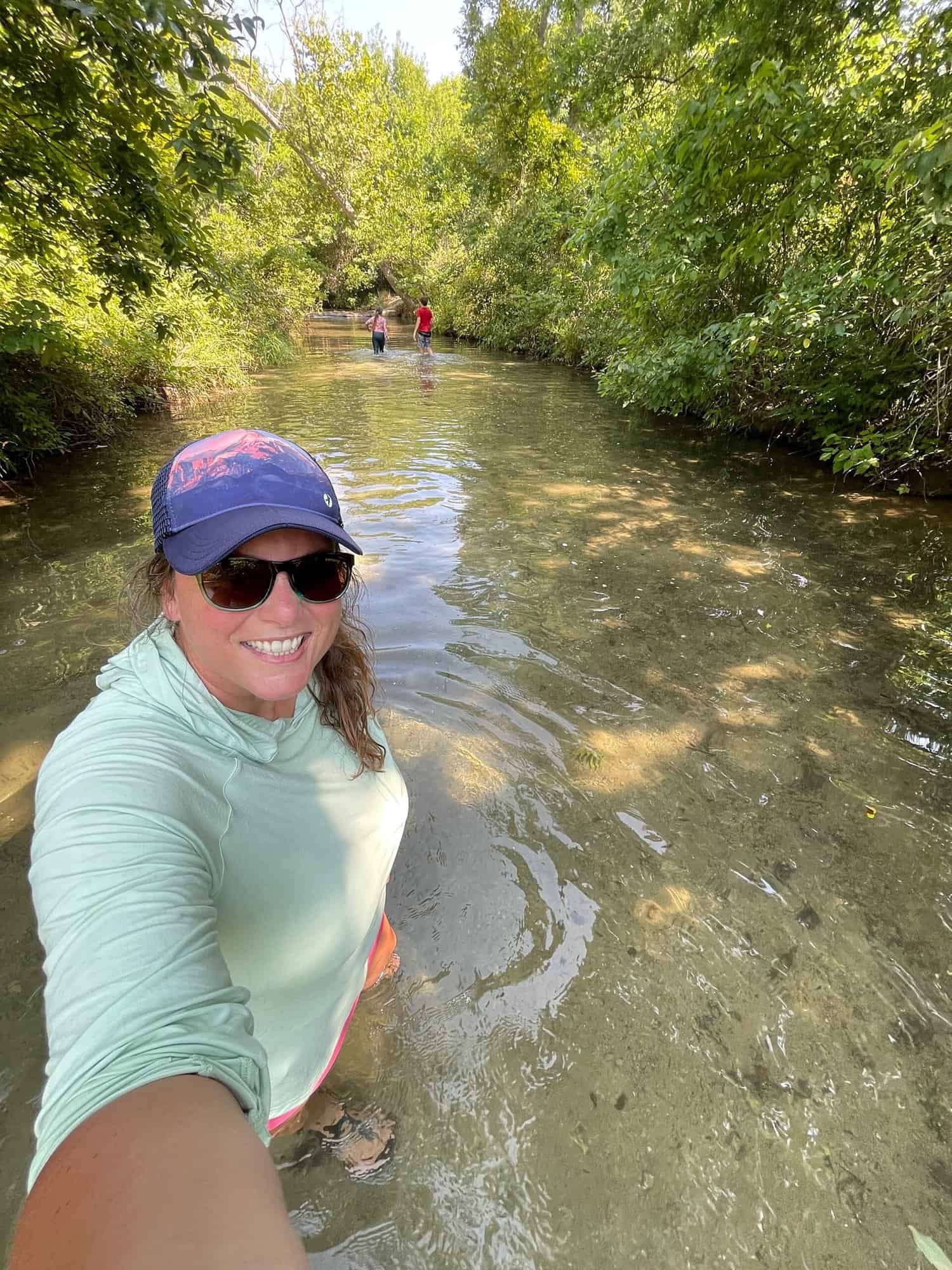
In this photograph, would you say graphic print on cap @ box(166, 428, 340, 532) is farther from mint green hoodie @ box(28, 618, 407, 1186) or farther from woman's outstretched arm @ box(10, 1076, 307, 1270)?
woman's outstretched arm @ box(10, 1076, 307, 1270)

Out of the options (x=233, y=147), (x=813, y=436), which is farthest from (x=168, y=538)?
(x=813, y=436)

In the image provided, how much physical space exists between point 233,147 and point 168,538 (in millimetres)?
4122

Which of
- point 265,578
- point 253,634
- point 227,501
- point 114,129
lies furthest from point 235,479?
point 114,129

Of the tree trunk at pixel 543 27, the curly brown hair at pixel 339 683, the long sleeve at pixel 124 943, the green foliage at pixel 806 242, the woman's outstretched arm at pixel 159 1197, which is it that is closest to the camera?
the woman's outstretched arm at pixel 159 1197

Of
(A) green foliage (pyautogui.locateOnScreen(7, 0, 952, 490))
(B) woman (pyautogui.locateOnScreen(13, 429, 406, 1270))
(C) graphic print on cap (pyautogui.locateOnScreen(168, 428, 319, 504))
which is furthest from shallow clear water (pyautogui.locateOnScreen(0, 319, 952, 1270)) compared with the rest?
(A) green foliage (pyautogui.locateOnScreen(7, 0, 952, 490))

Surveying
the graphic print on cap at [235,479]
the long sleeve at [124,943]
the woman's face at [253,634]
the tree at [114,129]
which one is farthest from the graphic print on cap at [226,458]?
the tree at [114,129]

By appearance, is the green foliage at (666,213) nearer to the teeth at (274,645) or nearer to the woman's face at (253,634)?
the woman's face at (253,634)

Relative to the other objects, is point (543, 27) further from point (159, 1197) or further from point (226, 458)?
point (159, 1197)

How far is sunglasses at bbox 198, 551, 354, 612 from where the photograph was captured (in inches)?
51.1

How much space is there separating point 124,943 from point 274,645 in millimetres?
629

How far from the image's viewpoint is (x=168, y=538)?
1312 millimetres

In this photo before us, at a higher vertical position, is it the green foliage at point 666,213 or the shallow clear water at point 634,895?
the green foliage at point 666,213

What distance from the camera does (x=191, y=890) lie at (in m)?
1.07

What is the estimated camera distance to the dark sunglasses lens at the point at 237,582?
4.25 feet
